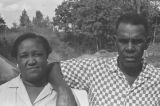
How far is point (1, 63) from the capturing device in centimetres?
438

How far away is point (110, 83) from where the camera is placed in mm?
2943

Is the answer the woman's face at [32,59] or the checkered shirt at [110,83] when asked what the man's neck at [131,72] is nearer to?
the checkered shirt at [110,83]

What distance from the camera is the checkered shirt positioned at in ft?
9.51

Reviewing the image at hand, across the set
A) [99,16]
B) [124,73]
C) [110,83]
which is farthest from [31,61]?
[99,16]

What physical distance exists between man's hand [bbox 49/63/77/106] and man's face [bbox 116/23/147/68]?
1.64ft

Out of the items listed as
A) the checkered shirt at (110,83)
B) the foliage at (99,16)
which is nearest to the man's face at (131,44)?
the checkered shirt at (110,83)

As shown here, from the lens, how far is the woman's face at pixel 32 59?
112 inches

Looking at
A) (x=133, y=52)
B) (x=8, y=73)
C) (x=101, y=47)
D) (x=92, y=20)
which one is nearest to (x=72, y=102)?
(x=133, y=52)

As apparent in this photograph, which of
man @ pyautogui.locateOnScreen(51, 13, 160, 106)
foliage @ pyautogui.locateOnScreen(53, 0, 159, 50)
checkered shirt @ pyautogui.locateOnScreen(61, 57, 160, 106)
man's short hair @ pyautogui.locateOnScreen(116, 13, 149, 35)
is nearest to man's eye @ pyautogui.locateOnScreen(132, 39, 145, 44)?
man @ pyautogui.locateOnScreen(51, 13, 160, 106)

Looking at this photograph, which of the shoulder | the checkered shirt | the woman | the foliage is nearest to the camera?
the woman

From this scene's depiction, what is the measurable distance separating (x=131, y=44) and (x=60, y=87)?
2.12ft

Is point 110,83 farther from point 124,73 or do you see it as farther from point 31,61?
point 31,61

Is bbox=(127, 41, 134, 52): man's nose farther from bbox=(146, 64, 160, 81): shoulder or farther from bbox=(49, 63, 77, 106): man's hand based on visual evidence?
bbox=(49, 63, 77, 106): man's hand

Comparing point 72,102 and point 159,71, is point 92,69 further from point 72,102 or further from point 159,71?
point 159,71
